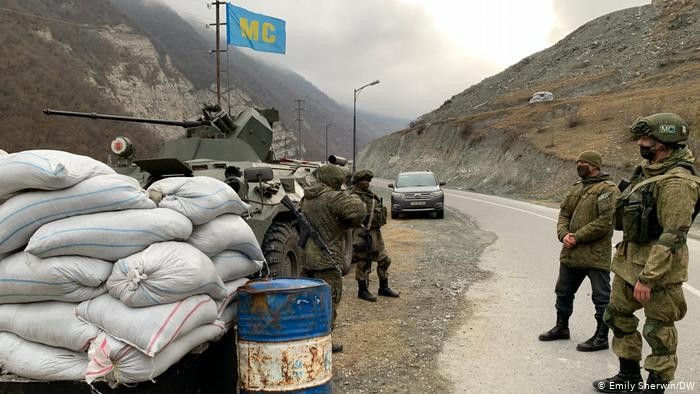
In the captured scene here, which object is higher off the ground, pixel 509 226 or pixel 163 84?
pixel 163 84

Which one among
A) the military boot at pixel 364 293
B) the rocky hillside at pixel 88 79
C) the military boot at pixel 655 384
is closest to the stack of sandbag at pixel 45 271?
the military boot at pixel 655 384

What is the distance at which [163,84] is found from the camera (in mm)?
78438

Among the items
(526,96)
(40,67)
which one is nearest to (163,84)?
(40,67)

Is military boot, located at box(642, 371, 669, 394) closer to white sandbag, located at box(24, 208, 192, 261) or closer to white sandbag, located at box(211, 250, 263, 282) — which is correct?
white sandbag, located at box(211, 250, 263, 282)

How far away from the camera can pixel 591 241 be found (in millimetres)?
5238

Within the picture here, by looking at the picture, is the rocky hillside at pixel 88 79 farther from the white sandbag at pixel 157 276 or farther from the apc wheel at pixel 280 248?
the white sandbag at pixel 157 276

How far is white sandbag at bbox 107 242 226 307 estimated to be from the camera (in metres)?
3.07

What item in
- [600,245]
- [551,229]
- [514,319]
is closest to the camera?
[600,245]

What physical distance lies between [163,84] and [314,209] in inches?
3083

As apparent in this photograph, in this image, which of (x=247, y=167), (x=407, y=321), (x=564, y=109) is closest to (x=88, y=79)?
(x=564, y=109)

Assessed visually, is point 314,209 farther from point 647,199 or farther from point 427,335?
point 647,199

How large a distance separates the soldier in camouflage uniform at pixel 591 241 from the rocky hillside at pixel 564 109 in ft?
70.2

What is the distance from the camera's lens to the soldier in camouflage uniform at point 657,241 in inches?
145

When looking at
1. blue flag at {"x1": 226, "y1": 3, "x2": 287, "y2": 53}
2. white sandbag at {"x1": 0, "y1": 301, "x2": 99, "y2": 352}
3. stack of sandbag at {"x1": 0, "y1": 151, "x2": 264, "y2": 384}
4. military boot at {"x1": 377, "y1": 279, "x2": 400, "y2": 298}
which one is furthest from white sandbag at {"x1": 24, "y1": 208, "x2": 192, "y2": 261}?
blue flag at {"x1": 226, "y1": 3, "x2": 287, "y2": 53}
